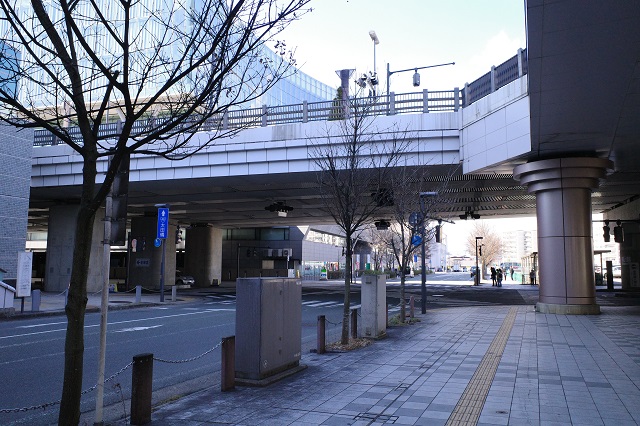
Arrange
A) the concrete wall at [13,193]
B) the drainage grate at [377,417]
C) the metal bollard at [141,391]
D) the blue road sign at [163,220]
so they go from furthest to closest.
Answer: the blue road sign at [163,220], the concrete wall at [13,193], the drainage grate at [377,417], the metal bollard at [141,391]

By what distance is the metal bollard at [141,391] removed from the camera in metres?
5.94

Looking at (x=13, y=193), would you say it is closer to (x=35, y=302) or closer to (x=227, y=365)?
(x=35, y=302)

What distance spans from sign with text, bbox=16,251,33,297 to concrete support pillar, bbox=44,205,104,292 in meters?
11.4

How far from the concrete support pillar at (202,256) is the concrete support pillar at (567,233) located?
36373mm

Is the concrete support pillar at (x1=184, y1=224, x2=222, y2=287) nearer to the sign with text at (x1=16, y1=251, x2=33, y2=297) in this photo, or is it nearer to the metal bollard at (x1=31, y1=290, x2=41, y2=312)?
the sign with text at (x1=16, y1=251, x2=33, y2=297)

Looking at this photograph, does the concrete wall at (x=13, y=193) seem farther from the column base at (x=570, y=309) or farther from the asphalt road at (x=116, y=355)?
the column base at (x=570, y=309)

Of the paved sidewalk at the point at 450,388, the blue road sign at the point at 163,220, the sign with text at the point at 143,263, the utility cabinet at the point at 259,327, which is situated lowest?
the paved sidewalk at the point at 450,388

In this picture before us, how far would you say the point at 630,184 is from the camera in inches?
1098

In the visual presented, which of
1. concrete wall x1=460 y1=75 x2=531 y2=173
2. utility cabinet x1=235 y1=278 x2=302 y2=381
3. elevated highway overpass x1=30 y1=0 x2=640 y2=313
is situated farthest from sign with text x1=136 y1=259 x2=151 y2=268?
utility cabinet x1=235 y1=278 x2=302 y2=381

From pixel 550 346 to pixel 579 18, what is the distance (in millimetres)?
7378

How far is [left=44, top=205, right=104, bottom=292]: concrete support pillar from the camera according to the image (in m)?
32.7

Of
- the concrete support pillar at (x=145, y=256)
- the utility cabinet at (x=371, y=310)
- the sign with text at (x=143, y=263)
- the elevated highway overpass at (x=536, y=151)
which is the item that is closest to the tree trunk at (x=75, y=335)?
the elevated highway overpass at (x=536, y=151)

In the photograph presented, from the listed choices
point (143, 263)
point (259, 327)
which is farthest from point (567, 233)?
point (143, 263)

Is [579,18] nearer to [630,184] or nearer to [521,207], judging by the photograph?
[630,184]
